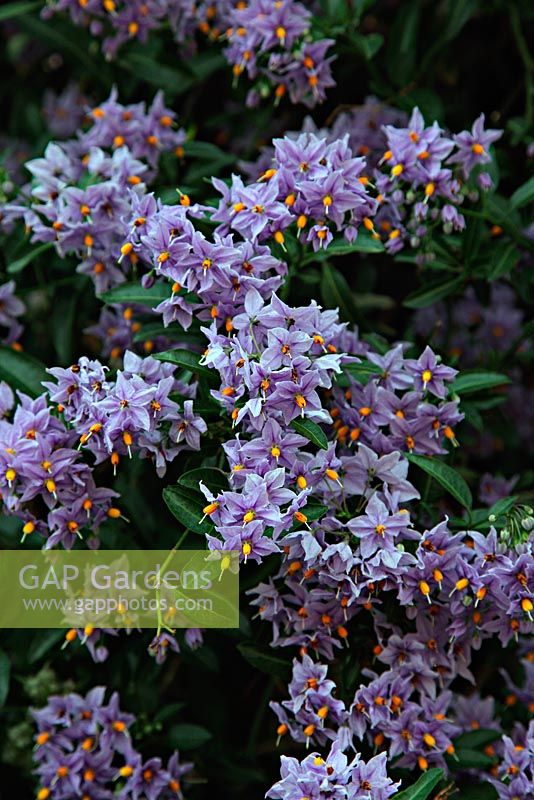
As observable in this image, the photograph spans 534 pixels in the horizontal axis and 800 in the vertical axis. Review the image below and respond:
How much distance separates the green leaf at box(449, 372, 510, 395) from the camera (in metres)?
1.97

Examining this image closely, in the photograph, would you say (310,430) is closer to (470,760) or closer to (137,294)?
Answer: (137,294)

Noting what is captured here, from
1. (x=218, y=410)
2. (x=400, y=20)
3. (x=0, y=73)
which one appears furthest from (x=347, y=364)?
(x=0, y=73)

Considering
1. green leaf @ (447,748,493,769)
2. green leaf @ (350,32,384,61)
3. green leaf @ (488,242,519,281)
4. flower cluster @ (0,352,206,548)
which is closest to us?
flower cluster @ (0,352,206,548)

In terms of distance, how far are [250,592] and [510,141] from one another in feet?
4.25

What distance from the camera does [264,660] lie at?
1868 mm

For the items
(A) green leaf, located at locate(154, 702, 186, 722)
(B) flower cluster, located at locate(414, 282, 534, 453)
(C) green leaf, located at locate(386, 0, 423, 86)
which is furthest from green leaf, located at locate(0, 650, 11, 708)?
(C) green leaf, located at locate(386, 0, 423, 86)

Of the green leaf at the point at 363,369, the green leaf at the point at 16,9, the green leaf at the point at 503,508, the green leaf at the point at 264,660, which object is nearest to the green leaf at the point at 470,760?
the green leaf at the point at 264,660

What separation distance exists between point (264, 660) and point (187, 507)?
0.37m

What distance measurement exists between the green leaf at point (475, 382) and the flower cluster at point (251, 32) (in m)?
0.66

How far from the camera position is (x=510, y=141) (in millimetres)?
2504

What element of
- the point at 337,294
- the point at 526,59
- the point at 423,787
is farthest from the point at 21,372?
the point at 526,59

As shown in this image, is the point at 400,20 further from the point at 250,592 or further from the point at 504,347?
the point at 250,592

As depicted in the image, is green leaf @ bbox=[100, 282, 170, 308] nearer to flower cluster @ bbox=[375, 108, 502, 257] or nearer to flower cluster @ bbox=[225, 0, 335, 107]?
flower cluster @ bbox=[375, 108, 502, 257]

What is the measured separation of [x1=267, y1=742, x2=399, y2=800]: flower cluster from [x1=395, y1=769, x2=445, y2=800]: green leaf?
0.02 metres
